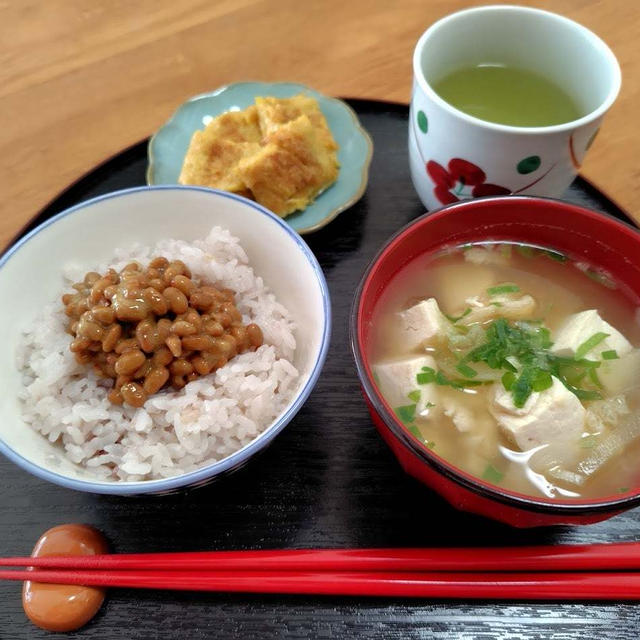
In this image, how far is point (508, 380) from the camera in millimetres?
1366

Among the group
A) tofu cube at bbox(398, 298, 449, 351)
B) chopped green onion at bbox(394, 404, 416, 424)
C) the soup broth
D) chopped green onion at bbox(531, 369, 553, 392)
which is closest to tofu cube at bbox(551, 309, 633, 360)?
the soup broth

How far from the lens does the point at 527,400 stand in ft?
4.31

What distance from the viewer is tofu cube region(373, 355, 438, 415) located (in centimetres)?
138

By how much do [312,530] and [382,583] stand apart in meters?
0.22

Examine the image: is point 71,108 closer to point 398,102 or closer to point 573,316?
point 398,102

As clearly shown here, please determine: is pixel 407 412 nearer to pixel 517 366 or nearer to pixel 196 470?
pixel 517 366

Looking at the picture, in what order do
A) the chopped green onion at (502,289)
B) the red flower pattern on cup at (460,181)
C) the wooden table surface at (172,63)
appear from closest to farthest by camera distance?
the chopped green onion at (502,289) → the red flower pattern on cup at (460,181) → the wooden table surface at (172,63)

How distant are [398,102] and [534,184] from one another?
83 cm

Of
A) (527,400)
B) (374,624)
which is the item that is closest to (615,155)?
(527,400)

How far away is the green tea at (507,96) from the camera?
185cm

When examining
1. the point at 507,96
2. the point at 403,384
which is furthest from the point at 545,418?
the point at 507,96

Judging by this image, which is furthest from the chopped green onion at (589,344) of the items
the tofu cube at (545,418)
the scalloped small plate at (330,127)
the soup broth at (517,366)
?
the scalloped small plate at (330,127)

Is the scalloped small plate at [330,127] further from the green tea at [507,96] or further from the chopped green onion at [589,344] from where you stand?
the chopped green onion at [589,344]

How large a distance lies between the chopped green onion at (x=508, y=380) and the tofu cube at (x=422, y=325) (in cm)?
19
